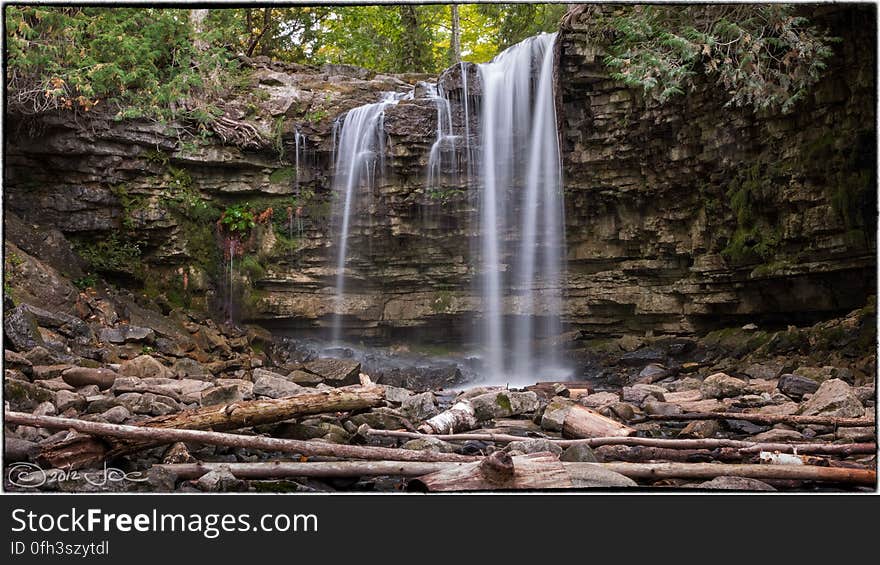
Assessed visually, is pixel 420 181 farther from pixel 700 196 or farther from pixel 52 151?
pixel 52 151

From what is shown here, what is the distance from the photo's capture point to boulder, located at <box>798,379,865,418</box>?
487cm

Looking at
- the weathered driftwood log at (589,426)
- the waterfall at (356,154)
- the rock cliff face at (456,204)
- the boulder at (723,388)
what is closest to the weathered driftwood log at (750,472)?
the weathered driftwood log at (589,426)

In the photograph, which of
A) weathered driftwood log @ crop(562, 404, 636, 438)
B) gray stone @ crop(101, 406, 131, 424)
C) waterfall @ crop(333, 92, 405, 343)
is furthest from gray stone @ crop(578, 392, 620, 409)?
waterfall @ crop(333, 92, 405, 343)

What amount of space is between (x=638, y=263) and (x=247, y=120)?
7699 mm

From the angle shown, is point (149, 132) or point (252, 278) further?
point (252, 278)

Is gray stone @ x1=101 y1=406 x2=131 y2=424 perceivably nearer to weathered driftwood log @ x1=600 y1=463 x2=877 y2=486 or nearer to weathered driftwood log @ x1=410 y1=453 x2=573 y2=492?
weathered driftwood log @ x1=410 y1=453 x2=573 y2=492

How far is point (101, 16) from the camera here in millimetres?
9508

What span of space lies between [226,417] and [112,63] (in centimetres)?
815

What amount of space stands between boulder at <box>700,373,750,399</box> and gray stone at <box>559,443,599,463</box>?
3546 mm

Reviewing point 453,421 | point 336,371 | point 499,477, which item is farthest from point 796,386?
point 336,371

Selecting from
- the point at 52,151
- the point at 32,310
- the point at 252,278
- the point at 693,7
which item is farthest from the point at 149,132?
the point at 693,7

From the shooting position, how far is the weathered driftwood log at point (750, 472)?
291 centimetres

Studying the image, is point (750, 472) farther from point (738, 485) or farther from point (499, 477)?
point (499, 477)

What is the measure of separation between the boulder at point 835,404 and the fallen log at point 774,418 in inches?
7.7
